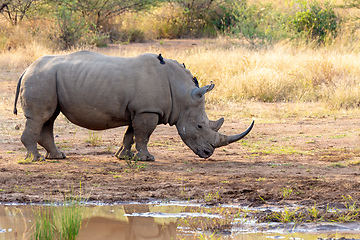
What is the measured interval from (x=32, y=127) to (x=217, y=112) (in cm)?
516

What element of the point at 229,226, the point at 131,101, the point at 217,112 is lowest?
the point at 217,112

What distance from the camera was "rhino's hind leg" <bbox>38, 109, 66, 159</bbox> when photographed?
24.3 ft

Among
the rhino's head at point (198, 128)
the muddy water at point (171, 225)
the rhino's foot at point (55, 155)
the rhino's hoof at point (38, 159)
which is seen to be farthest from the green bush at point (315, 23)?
the muddy water at point (171, 225)

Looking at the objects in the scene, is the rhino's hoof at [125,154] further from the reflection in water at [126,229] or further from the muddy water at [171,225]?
the reflection in water at [126,229]

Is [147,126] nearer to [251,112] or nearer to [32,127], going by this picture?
[32,127]

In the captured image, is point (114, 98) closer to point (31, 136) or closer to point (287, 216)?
point (31, 136)

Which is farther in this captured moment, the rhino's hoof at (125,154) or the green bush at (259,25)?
the green bush at (259,25)

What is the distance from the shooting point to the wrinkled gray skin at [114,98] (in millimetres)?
7047

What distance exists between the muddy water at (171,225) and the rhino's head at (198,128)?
2.02m

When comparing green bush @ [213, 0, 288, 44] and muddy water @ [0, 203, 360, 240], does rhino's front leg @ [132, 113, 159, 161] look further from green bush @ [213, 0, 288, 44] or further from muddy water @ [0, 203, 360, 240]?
green bush @ [213, 0, 288, 44]

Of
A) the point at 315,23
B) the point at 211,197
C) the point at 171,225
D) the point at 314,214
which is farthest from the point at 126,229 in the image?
the point at 315,23

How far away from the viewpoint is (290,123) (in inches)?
417

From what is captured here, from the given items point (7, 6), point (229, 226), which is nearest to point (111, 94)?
point (229, 226)

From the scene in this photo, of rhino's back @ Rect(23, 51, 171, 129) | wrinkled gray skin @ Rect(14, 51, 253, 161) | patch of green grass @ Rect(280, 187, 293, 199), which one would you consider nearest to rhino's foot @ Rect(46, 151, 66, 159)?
wrinkled gray skin @ Rect(14, 51, 253, 161)
